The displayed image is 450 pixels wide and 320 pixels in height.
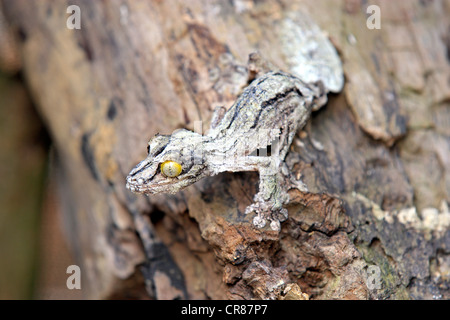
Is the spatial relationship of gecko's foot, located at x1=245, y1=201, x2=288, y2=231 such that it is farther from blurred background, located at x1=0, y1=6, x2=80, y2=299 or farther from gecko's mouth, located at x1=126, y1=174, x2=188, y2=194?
blurred background, located at x1=0, y1=6, x2=80, y2=299

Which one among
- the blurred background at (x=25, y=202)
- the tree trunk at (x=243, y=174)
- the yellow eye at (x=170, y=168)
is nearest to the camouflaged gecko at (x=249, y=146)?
the yellow eye at (x=170, y=168)

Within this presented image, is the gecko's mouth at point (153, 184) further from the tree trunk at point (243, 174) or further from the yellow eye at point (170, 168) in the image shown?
the tree trunk at point (243, 174)

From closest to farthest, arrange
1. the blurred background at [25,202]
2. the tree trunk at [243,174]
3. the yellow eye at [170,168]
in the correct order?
the yellow eye at [170,168] → the tree trunk at [243,174] → the blurred background at [25,202]

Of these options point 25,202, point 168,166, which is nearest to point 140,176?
point 168,166

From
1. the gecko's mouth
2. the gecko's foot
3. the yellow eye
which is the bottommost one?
the gecko's foot

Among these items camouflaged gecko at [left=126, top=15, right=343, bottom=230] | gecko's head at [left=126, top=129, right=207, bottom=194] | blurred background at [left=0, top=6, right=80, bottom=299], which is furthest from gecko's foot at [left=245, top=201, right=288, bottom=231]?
blurred background at [left=0, top=6, right=80, bottom=299]

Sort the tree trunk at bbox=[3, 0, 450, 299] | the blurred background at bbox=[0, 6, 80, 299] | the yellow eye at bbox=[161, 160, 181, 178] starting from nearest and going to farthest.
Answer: the yellow eye at bbox=[161, 160, 181, 178], the tree trunk at bbox=[3, 0, 450, 299], the blurred background at bbox=[0, 6, 80, 299]

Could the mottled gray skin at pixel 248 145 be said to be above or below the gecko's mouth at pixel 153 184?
above

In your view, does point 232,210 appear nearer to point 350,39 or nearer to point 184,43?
point 184,43
